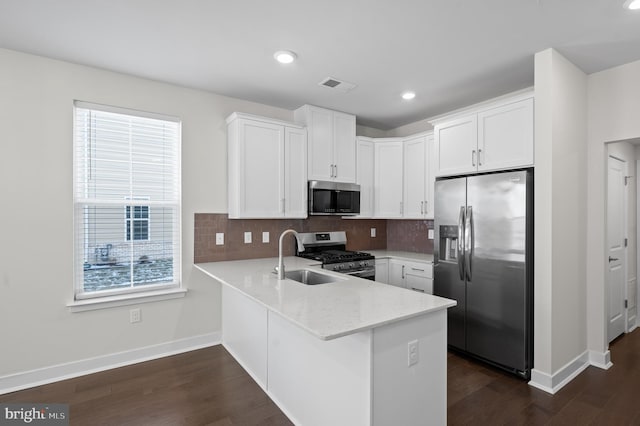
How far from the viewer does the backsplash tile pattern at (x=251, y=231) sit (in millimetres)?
3434

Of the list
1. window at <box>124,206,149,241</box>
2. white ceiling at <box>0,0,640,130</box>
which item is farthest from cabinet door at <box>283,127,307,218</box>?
window at <box>124,206,149,241</box>

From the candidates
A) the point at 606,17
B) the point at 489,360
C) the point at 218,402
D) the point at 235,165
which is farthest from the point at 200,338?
the point at 606,17

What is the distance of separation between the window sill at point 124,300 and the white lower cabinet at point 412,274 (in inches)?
94.0

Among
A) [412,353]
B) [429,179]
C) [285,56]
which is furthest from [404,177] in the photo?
[412,353]

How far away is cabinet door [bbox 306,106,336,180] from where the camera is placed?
12.4ft

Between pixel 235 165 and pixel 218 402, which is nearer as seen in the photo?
pixel 218 402

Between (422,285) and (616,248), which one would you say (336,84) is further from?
(616,248)

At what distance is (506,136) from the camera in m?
2.88

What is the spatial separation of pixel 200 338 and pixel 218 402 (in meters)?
1.10

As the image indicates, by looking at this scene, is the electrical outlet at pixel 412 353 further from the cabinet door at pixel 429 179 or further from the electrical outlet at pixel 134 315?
the electrical outlet at pixel 134 315

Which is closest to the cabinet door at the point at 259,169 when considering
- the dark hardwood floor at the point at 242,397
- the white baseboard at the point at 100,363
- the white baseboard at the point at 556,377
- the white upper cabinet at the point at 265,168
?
the white upper cabinet at the point at 265,168

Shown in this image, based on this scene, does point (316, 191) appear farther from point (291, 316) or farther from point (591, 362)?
point (591, 362)

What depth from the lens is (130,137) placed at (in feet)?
10.1

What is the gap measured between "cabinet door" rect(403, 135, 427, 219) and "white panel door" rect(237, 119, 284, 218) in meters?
1.65
